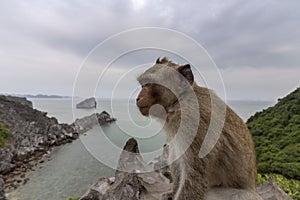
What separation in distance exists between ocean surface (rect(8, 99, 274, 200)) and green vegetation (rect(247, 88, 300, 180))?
1.79 m

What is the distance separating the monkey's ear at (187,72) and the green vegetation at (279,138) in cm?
678

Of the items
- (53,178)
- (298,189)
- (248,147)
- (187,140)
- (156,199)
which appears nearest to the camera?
(187,140)

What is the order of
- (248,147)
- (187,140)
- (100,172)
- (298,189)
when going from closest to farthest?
(187,140) → (248,147) → (298,189) → (100,172)

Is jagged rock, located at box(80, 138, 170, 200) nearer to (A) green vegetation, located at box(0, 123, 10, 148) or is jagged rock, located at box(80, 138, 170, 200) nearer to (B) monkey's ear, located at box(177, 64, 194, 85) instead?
(B) monkey's ear, located at box(177, 64, 194, 85)

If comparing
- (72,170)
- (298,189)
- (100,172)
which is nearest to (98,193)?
(298,189)

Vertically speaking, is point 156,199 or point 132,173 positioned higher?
point 132,173

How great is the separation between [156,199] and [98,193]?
179 centimetres

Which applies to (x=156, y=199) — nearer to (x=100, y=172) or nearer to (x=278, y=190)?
(x=278, y=190)

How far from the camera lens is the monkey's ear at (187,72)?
7.94 ft

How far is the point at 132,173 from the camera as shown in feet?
14.1

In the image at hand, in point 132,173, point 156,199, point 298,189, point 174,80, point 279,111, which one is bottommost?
point 298,189

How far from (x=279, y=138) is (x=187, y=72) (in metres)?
11.2

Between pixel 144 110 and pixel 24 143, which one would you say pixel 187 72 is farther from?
pixel 24 143

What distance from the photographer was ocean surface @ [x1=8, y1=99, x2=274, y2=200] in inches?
112
